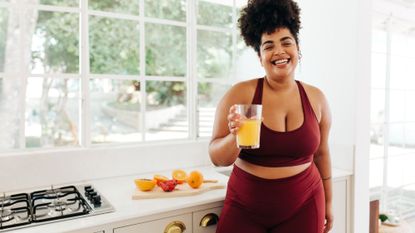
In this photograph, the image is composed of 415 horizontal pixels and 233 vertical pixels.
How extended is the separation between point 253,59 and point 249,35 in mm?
1297

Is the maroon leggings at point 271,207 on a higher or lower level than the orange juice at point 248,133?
lower

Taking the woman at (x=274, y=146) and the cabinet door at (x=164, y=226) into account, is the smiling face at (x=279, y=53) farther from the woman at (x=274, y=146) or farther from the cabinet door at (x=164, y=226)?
the cabinet door at (x=164, y=226)

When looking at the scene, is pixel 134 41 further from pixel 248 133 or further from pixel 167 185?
pixel 248 133

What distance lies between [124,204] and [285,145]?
74 centimetres

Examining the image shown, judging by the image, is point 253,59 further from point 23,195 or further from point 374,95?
point 23,195

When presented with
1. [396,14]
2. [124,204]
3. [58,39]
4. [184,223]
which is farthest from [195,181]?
[396,14]

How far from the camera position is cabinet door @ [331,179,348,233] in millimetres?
2039

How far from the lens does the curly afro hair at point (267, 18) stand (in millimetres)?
1387

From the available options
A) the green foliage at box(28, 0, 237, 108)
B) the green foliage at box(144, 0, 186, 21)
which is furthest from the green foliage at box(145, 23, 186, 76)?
the green foliage at box(144, 0, 186, 21)

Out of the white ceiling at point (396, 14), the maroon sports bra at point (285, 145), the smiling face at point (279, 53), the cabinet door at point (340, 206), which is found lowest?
the cabinet door at point (340, 206)

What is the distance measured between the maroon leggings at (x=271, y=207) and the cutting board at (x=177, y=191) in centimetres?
25

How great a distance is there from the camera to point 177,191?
1.60m

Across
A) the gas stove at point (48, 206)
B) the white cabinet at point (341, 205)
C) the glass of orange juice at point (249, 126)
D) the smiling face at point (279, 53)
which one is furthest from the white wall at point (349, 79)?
the gas stove at point (48, 206)

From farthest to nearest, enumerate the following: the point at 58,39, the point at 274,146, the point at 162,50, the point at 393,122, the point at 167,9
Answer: the point at 162,50 → the point at 393,122 → the point at 58,39 → the point at 167,9 → the point at 274,146
